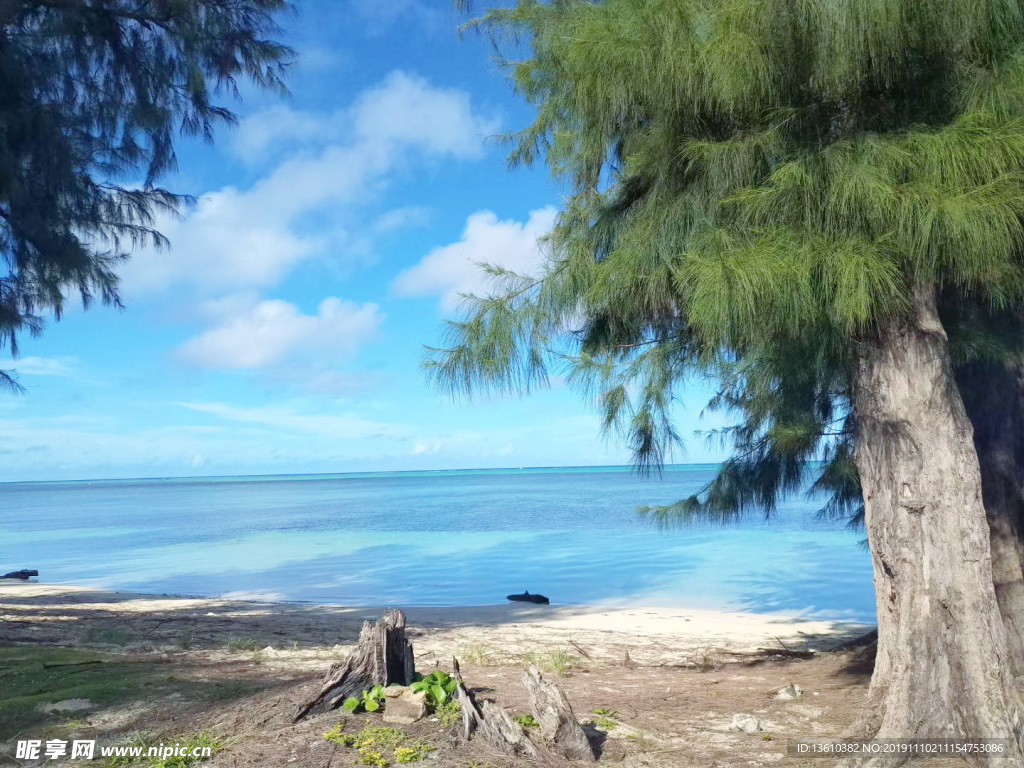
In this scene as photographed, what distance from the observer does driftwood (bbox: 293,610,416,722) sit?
12.2 ft

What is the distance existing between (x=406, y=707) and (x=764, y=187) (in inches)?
113

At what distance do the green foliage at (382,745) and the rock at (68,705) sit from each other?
1.54 metres

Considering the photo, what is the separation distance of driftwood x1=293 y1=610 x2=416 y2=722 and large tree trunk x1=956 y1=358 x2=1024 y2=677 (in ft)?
10.8

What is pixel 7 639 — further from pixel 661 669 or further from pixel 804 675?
pixel 804 675

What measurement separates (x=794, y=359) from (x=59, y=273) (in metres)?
5.82

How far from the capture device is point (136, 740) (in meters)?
3.45

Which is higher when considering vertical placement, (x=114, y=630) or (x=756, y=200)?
(x=756, y=200)

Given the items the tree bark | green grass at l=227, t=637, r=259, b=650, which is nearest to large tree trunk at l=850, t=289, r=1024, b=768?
the tree bark

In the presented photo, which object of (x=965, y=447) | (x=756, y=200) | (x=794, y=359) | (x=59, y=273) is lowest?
(x=965, y=447)

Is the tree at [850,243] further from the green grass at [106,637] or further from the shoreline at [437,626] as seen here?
the green grass at [106,637]

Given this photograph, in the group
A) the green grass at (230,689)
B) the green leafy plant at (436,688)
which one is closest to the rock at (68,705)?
the green grass at (230,689)

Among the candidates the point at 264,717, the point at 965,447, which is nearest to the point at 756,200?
the point at 965,447

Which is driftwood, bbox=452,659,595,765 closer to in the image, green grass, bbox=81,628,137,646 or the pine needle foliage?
the pine needle foliage

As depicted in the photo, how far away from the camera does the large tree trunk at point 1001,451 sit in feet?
14.4
